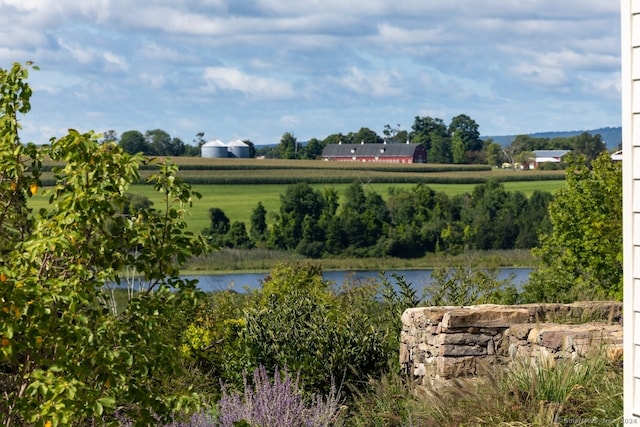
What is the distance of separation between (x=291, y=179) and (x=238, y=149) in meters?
25.3

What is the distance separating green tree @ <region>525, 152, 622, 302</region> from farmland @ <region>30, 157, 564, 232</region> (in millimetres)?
50730

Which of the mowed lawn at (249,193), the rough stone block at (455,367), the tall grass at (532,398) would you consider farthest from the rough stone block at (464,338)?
the mowed lawn at (249,193)

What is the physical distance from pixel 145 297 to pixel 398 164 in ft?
304

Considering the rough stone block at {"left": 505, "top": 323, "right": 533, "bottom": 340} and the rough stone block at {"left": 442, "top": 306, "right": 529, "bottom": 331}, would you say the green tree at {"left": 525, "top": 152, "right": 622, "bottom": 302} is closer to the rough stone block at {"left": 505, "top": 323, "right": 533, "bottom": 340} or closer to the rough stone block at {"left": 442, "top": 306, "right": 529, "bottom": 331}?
the rough stone block at {"left": 442, "top": 306, "right": 529, "bottom": 331}

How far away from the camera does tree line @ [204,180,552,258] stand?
60.9m

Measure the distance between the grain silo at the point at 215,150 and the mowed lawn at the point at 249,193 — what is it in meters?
Result: 20.9

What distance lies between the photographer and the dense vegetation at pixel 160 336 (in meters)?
4.57

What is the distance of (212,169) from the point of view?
3344 inches

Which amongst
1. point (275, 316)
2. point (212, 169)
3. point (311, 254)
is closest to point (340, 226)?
point (311, 254)

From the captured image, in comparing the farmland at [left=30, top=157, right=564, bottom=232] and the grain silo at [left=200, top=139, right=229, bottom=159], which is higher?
the grain silo at [left=200, top=139, right=229, bottom=159]

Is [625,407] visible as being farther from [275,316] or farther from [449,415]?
[275,316]

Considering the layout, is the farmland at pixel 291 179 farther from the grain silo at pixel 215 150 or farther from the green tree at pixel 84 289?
the green tree at pixel 84 289

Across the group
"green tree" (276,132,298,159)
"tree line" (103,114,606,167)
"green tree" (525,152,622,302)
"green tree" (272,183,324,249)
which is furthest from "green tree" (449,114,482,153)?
"green tree" (525,152,622,302)

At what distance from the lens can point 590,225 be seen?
2036 centimetres
